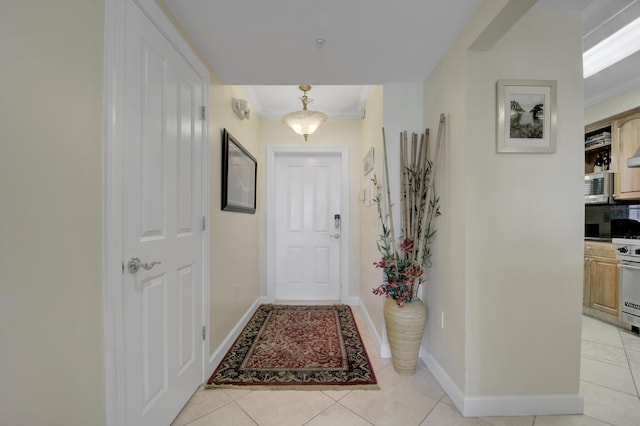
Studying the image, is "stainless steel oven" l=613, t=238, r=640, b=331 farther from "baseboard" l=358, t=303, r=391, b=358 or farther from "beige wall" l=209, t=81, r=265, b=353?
"beige wall" l=209, t=81, r=265, b=353

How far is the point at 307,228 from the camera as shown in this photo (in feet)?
12.8

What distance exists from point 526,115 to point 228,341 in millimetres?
2684

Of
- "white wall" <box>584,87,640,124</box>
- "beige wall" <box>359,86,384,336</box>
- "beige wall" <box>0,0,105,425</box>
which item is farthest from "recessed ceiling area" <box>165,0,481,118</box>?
"white wall" <box>584,87,640,124</box>

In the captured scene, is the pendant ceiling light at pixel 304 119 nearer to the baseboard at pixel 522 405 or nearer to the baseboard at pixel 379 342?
the baseboard at pixel 379 342

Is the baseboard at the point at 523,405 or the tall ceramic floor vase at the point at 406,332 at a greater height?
the tall ceramic floor vase at the point at 406,332

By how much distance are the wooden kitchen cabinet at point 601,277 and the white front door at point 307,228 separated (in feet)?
9.58

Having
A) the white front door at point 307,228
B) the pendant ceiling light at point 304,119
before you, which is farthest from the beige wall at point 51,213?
the white front door at point 307,228

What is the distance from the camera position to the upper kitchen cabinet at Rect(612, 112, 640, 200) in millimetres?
2914

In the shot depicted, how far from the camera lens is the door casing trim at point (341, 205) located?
12.2 feet

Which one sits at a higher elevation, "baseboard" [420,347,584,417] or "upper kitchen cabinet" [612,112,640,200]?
"upper kitchen cabinet" [612,112,640,200]

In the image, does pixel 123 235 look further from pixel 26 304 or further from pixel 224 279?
pixel 224 279

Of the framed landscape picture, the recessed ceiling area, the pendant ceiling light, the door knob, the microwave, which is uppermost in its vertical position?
the recessed ceiling area

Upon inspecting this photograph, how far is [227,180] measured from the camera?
2.35 metres

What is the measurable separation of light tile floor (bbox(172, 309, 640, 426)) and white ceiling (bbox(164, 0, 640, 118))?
226 centimetres
